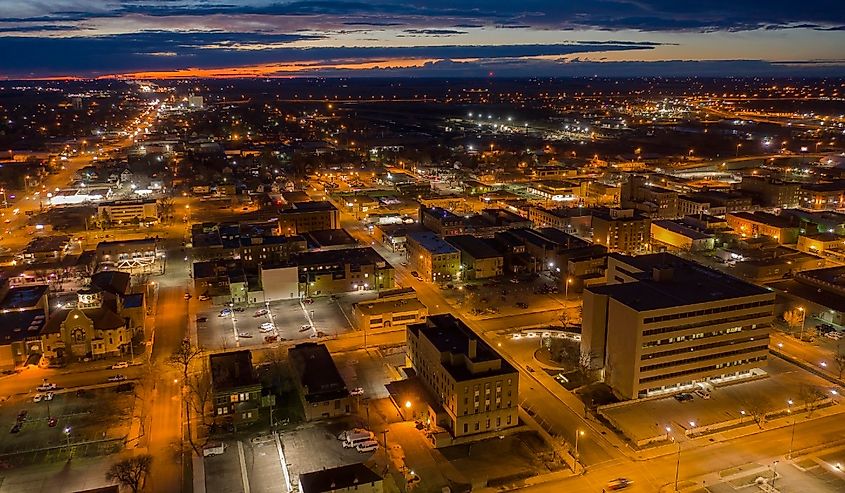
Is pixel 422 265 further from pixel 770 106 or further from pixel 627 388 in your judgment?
pixel 770 106

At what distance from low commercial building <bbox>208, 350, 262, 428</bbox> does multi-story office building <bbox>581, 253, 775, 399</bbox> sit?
1502 cm

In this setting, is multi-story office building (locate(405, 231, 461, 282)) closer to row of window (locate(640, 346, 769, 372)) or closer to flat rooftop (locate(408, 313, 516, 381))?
flat rooftop (locate(408, 313, 516, 381))

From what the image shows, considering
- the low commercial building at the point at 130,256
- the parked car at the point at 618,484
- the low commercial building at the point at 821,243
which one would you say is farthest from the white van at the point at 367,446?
the low commercial building at the point at 821,243

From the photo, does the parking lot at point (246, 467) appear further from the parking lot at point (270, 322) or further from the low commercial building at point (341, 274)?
the low commercial building at point (341, 274)

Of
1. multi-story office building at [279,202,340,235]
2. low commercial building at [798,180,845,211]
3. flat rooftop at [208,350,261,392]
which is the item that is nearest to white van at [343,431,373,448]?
flat rooftop at [208,350,261,392]

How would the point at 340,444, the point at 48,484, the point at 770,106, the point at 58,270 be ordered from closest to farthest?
the point at 48,484 → the point at 340,444 → the point at 58,270 → the point at 770,106

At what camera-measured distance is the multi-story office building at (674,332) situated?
90.2 ft

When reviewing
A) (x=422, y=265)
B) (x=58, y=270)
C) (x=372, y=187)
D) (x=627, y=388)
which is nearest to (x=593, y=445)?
(x=627, y=388)

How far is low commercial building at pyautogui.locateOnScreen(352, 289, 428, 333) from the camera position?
114ft

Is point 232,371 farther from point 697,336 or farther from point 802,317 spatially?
point 802,317

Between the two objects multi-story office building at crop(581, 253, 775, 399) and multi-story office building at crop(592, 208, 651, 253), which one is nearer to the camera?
multi-story office building at crop(581, 253, 775, 399)

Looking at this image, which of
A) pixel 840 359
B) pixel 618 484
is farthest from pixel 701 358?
pixel 618 484

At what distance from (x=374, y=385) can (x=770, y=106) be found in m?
177

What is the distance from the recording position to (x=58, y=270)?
146ft
